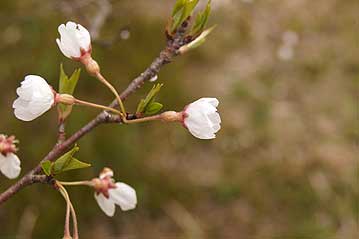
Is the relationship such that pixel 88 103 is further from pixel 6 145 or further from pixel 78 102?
pixel 6 145

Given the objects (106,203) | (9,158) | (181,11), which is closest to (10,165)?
(9,158)

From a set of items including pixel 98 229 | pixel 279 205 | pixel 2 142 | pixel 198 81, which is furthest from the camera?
pixel 198 81

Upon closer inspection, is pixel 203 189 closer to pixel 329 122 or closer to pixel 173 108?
pixel 173 108

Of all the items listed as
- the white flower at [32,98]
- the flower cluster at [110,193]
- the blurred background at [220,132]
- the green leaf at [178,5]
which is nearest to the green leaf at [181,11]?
the green leaf at [178,5]

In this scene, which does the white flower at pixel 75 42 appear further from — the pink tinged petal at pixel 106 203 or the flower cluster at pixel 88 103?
the pink tinged petal at pixel 106 203

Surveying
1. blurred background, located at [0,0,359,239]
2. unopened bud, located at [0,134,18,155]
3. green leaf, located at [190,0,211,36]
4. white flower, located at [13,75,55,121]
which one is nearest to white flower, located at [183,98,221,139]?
green leaf, located at [190,0,211,36]

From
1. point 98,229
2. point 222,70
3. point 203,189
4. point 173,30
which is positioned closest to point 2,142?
point 173,30
